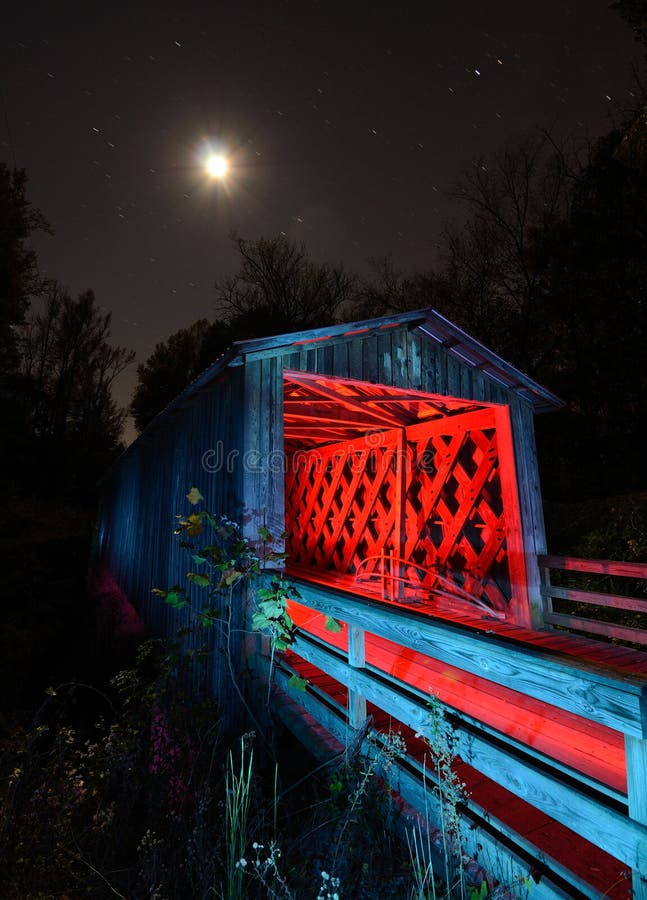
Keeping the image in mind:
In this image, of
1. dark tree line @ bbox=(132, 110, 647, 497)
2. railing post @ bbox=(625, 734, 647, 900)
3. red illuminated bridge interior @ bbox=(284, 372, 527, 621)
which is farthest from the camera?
dark tree line @ bbox=(132, 110, 647, 497)

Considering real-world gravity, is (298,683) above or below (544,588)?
below

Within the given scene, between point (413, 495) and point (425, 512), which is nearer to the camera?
point (425, 512)

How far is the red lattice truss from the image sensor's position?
6.23m

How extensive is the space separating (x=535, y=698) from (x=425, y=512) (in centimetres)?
552

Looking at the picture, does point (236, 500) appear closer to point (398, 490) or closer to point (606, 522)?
point (398, 490)

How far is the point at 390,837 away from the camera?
2191mm

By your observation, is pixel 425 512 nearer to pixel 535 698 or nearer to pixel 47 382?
pixel 535 698

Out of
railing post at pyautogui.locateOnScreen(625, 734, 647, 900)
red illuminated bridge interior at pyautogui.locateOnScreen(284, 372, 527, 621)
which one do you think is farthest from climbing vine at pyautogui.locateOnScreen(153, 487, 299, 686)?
railing post at pyautogui.locateOnScreen(625, 734, 647, 900)

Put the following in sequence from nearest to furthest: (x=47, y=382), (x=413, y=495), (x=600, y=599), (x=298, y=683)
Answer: (x=298, y=683) → (x=600, y=599) → (x=413, y=495) → (x=47, y=382)

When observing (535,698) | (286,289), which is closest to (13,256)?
(286,289)

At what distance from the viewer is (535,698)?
1.92 meters

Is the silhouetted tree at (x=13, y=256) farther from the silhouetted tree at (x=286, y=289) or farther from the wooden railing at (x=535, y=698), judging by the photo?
the wooden railing at (x=535, y=698)

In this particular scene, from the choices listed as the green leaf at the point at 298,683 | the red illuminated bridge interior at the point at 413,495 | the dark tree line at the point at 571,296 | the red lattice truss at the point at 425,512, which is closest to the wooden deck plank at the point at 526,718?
the green leaf at the point at 298,683

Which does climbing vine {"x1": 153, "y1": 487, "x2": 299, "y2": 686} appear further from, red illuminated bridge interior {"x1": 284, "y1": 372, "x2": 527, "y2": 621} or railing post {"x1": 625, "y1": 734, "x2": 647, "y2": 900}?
railing post {"x1": 625, "y1": 734, "x2": 647, "y2": 900}
